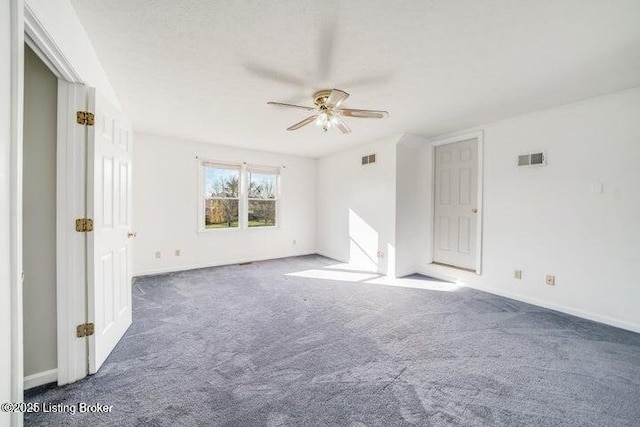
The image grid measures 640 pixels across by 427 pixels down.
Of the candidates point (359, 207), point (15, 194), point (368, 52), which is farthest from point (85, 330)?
point (359, 207)

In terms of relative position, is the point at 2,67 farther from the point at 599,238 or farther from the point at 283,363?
the point at 599,238

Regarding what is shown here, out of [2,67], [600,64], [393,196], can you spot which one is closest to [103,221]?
[2,67]

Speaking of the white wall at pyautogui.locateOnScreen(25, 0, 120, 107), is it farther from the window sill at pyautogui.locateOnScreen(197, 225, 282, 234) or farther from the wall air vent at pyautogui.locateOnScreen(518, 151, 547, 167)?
the wall air vent at pyautogui.locateOnScreen(518, 151, 547, 167)

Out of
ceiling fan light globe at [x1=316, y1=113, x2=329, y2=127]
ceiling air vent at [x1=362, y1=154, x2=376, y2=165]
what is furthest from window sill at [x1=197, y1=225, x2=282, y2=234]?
ceiling fan light globe at [x1=316, y1=113, x2=329, y2=127]

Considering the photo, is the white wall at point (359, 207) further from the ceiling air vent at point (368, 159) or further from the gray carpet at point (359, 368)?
the gray carpet at point (359, 368)

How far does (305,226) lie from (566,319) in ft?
15.0

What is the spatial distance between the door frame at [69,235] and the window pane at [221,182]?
3133 millimetres

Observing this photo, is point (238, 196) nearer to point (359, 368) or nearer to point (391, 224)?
point (391, 224)

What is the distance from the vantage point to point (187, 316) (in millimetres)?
2756

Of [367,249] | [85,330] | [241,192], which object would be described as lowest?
[85,330]

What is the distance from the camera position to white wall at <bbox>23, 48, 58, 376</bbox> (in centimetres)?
162

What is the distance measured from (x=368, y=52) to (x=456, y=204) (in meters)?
2.98

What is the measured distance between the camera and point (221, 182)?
500 centimetres

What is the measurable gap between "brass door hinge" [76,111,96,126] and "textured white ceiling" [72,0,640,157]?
1.89 feet
